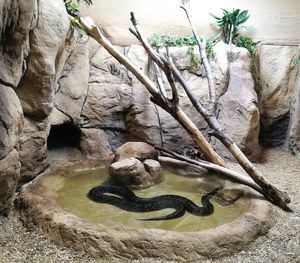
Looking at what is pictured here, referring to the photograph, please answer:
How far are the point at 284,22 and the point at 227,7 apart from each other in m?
1.19

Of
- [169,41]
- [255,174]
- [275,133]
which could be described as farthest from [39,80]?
[275,133]

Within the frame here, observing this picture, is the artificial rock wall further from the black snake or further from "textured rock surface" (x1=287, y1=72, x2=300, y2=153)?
the black snake

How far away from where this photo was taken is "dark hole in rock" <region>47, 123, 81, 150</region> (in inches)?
197

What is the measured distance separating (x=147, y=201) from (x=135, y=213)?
12.7 inches

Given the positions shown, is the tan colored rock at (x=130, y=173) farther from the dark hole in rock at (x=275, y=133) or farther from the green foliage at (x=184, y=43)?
the dark hole in rock at (x=275, y=133)

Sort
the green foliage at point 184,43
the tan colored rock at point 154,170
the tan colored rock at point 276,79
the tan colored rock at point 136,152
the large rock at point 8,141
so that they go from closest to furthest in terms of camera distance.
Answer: the large rock at point 8,141
the tan colored rock at point 154,170
the tan colored rock at point 136,152
the green foliage at point 184,43
the tan colored rock at point 276,79

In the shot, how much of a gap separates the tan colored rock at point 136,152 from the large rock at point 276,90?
2878mm

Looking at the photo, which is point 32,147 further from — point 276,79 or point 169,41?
point 276,79

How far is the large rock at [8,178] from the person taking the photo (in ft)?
9.13

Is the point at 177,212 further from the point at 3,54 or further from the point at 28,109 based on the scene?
the point at 3,54

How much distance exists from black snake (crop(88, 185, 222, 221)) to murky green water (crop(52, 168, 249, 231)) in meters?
0.07

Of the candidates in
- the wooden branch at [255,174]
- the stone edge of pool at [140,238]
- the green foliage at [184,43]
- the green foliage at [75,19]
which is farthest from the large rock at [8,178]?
the green foliage at [184,43]

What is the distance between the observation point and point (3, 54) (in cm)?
274

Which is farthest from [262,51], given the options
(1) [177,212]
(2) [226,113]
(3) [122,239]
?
(3) [122,239]
